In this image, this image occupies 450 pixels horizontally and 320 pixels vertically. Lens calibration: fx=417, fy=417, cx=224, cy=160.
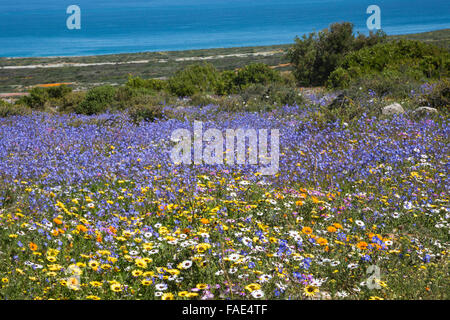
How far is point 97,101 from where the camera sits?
16406 mm

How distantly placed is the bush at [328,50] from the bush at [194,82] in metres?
6.17

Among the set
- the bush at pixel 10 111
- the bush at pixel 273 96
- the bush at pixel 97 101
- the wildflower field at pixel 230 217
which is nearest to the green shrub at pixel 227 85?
the bush at pixel 273 96

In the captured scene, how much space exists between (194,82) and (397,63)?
9632 millimetres

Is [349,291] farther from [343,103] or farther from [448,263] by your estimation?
[343,103]

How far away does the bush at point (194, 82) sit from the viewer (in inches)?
787

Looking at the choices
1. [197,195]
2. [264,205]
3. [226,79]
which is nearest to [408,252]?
[264,205]

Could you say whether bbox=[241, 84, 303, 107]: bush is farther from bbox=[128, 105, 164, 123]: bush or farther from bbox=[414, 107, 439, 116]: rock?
bbox=[414, 107, 439, 116]: rock

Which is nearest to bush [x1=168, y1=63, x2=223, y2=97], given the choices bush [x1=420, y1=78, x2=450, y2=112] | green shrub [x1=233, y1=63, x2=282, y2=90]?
green shrub [x1=233, y1=63, x2=282, y2=90]

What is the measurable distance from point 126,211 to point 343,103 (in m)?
7.87

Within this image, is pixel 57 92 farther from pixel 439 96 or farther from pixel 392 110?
pixel 439 96

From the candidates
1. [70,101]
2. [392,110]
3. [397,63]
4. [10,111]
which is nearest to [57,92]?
[70,101]

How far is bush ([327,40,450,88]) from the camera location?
1745 centimetres

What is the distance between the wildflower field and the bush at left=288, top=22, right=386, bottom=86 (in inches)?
617

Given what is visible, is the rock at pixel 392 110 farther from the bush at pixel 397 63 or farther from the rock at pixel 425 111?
the bush at pixel 397 63
